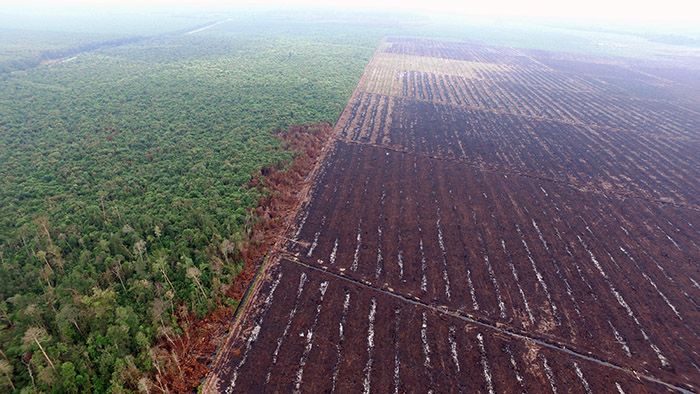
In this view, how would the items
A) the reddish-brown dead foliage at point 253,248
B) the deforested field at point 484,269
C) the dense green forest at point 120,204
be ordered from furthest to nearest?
the deforested field at point 484,269 → the reddish-brown dead foliage at point 253,248 → the dense green forest at point 120,204

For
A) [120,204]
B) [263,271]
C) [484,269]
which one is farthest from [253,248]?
[484,269]

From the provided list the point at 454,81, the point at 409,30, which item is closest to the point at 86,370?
the point at 454,81

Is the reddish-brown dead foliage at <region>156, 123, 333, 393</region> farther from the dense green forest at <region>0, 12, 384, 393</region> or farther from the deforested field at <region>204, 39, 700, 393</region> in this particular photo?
the deforested field at <region>204, 39, 700, 393</region>

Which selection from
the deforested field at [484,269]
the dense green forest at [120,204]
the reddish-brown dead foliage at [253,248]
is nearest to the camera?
the dense green forest at [120,204]

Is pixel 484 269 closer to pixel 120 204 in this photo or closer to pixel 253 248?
pixel 253 248

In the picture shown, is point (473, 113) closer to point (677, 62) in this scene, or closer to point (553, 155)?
point (553, 155)

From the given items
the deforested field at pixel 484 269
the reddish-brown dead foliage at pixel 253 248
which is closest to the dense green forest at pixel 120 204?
the reddish-brown dead foliage at pixel 253 248

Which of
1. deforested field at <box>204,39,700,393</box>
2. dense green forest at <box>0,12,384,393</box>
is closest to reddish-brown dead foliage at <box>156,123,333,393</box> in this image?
dense green forest at <box>0,12,384,393</box>

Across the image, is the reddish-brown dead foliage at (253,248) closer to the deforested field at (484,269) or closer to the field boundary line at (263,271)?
the field boundary line at (263,271)
